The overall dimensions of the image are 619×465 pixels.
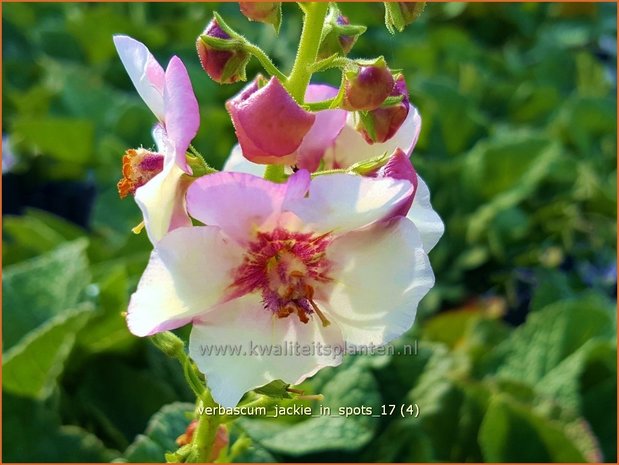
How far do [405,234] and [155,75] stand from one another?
0.77ft

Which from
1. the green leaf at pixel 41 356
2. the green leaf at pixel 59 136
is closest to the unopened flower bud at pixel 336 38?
the green leaf at pixel 41 356

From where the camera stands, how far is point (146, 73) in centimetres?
65

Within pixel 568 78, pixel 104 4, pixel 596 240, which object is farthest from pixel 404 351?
pixel 104 4

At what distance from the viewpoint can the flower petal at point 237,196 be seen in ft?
1.90

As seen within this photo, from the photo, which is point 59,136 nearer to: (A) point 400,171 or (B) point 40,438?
(B) point 40,438

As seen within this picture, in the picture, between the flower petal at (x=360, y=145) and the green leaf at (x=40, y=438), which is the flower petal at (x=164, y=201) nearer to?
the flower petal at (x=360, y=145)

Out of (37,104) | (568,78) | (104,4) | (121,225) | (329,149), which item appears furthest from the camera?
(104,4)

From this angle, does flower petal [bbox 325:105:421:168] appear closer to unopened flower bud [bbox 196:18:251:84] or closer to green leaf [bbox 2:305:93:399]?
unopened flower bud [bbox 196:18:251:84]

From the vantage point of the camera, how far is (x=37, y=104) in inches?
84.4

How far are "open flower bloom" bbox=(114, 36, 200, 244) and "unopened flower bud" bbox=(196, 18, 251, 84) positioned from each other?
0.15 ft

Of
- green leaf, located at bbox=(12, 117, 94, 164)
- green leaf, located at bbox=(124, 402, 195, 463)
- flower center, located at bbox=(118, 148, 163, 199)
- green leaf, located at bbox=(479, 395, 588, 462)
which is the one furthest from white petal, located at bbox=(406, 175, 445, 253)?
green leaf, located at bbox=(12, 117, 94, 164)

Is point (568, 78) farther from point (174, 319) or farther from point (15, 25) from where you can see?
point (174, 319)

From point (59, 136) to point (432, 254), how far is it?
932 millimetres

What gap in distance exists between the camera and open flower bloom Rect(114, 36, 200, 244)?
0.59 metres
